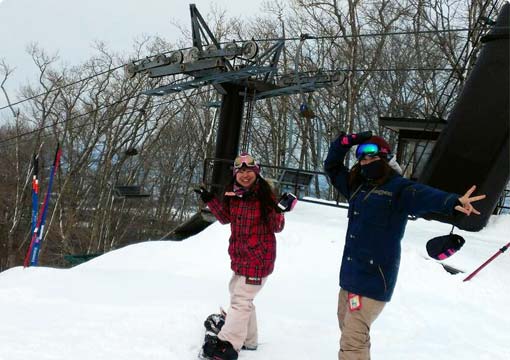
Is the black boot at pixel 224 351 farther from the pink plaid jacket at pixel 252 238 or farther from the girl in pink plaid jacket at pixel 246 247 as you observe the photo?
the pink plaid jacket at pixel 252 238

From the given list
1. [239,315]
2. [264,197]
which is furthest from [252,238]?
[239,315]

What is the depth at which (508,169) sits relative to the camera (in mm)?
9172

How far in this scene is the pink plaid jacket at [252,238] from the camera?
11.0ft

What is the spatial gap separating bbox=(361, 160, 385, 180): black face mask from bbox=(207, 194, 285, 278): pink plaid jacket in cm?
83

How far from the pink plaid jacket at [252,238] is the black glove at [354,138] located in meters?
0.73

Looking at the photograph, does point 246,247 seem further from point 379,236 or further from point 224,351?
point 379,236

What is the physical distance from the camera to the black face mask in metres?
2.81

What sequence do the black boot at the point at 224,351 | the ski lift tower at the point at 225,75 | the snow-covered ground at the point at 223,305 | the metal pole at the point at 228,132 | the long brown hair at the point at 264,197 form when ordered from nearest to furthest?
1. the black boot at the point at 224,351
2. the long brown hair at the point at 264,197
3. the snow-covered ground at the point at 223,305
4. the ski lift tower at the point at 225,75
5. the metal pole at the point at 228,132

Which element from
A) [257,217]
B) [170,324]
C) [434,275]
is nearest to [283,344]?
[170,324]

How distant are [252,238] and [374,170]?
3.43ft

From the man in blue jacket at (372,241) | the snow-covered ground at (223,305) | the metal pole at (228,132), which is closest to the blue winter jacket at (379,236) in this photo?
the man in blue jacket at (372,241)

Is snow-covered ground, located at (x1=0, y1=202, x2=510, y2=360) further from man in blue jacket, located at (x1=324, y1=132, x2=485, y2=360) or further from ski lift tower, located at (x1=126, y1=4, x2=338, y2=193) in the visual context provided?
ski lift tower, located at (x1=126, y1=4, x2=338, y2=193)

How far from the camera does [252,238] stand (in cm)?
337

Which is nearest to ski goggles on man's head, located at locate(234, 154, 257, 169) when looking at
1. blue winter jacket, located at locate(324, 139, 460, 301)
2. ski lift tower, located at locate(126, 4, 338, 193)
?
blue winter jacket, located at locate(324, 139, 460, 301)
